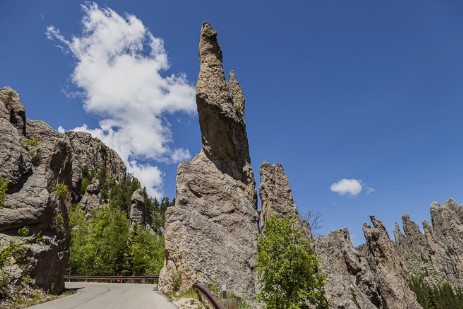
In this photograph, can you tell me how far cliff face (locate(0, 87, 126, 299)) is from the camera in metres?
17.0

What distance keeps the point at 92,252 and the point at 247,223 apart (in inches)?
1457

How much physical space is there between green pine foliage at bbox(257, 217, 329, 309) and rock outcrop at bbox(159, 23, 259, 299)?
229 centimetres

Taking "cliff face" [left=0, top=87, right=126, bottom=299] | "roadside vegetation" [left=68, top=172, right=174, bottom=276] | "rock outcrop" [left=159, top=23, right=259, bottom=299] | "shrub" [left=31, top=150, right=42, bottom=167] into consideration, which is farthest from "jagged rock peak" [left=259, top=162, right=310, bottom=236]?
"roadside vegetation" [left=68, top=172, right=174, bottom=276]

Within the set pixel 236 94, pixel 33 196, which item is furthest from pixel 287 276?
pixel 236 94

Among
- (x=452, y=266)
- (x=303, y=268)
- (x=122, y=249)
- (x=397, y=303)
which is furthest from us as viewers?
(x=452, y=266)

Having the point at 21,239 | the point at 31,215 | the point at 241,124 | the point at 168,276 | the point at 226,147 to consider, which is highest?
the point at 241,124

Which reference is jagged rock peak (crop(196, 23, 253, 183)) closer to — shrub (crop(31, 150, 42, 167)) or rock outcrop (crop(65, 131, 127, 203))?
shrub (crop(31, 150, 42, 167))

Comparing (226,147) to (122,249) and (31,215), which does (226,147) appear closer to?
(31,215)

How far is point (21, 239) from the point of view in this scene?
1694cm

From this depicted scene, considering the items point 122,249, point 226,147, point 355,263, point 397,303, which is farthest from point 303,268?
point 122,249

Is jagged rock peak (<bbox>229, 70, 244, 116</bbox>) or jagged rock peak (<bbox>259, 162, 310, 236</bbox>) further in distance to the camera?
jagged rock peak (<bbox>229, 70, 244, 116</bbox>)

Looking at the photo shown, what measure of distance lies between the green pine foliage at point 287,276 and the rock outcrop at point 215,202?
2289mm

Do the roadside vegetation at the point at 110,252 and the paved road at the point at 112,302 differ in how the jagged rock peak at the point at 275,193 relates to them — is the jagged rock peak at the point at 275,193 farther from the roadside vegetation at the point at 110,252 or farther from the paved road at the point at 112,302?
the roadside vegetation at the point at 110,252

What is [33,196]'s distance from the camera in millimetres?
18969
